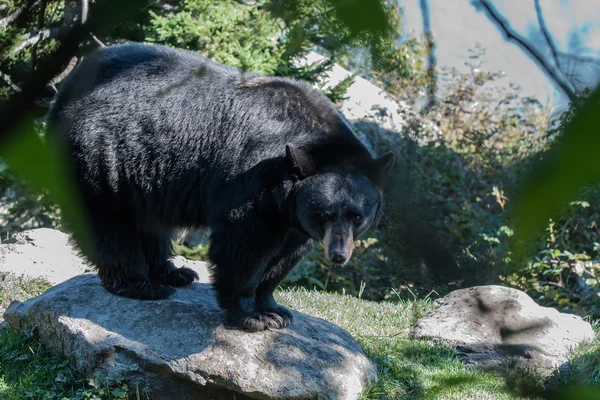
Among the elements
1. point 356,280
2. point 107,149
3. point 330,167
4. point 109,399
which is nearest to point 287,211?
point 330,167

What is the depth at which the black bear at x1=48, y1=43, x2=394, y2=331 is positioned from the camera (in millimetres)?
5008

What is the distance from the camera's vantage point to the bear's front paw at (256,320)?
17.8ft

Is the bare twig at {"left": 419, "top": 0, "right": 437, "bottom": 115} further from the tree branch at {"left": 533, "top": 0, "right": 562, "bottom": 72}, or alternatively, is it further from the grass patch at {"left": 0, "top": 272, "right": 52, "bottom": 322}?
the grass patch at {"left": 0, "top": 272, "right": 52, "bottom": 322}

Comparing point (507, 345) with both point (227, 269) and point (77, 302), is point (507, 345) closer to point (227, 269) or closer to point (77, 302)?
point (227, 269)

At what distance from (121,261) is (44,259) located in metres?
3.26

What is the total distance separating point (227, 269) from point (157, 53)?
5.70 ft

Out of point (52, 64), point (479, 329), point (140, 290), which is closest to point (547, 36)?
point (52, 64)

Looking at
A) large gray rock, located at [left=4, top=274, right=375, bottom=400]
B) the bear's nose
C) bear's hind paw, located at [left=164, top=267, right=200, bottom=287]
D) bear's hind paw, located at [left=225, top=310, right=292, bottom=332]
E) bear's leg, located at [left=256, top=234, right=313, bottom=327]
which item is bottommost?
large gray rock, located at [left=4, top=274, right=375, bottom=400]

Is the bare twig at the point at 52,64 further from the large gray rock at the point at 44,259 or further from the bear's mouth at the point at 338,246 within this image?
the large gray rock at the point at 44,259

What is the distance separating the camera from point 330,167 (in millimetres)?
5047

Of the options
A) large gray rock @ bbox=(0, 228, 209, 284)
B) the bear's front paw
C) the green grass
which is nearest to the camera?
the bear's front paw

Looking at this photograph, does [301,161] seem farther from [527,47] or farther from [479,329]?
[527,47]

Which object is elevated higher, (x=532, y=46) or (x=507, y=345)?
(x=532, y=46)

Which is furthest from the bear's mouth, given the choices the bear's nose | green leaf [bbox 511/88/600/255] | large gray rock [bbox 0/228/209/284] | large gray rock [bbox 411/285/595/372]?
green leaf [bbox 511/88/600/255]
